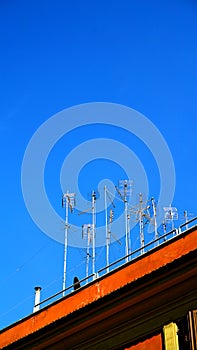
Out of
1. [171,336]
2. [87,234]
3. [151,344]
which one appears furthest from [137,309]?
[87,234]

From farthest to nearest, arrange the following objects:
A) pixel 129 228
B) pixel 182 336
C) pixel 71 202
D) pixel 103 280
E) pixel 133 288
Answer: pixel 71 202 → pixel 129 228 → pixel 103 280 → pixel 133 288 → pixel 182 336

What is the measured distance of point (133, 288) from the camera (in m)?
13.9

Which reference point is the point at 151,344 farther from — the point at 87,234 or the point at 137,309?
the point at 87,234

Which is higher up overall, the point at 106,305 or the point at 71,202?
the point at 71,202

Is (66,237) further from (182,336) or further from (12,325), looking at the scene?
(182,336)

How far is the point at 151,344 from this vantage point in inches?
524

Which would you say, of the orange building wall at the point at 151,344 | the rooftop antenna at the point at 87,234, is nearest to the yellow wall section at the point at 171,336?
the orange building wall at the point at 151,344

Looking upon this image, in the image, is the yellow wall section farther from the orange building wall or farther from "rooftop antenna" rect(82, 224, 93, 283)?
"rooftop antenna" rect(82, 224, 93, 283)

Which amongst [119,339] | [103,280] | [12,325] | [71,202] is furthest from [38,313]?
[71,202]

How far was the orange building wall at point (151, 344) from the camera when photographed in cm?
1316

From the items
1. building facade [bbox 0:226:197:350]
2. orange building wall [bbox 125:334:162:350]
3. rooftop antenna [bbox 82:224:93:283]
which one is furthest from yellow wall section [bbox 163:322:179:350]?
rooftop antenna [bbox 82:224:93:283]

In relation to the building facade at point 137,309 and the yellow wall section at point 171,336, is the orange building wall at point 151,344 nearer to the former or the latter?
the building facade at point 137,309

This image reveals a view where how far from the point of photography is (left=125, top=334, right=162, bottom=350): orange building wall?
13.2 metres

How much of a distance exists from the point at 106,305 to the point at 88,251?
7938mm
